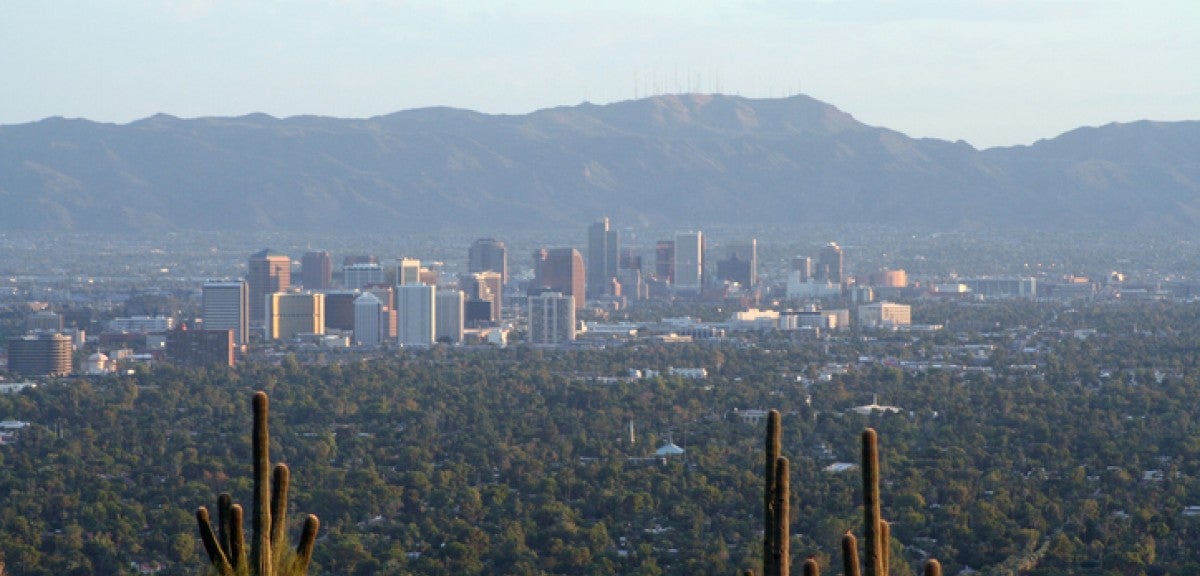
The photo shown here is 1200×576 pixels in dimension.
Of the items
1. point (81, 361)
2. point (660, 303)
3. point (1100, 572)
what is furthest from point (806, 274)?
point (1100, 572)

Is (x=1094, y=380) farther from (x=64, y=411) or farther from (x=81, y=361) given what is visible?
(x=81, y=361)

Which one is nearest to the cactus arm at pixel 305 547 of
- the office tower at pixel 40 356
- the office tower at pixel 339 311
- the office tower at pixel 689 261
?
the office tower at pixel 40 356

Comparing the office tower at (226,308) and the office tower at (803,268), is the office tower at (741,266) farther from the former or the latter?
the office tower at (226,308)

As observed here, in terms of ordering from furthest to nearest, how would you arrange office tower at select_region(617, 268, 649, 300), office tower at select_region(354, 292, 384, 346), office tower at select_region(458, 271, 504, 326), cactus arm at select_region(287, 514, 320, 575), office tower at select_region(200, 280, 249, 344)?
office tower at select_region(617, 268, 649, 300), office tower at select_region(458, 271, 504, 326), office tower at select_region(354, 292, 384, 346), office tower at select_region(200, 280, 249, 344), cactus arm at select_region(287, 514, 320, 575)

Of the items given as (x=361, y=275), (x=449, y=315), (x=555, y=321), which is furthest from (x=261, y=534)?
(x=361, y=275)

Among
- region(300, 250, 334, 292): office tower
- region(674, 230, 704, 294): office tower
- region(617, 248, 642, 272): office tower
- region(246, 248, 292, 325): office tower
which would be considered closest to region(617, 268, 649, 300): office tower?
region(617, 248, 642, 272): office tower

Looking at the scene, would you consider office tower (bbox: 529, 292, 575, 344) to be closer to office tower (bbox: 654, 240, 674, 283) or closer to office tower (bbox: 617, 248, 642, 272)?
office tower (bbox: 617, 248, 642, 272)
